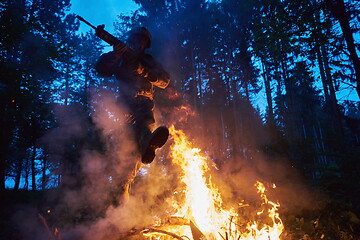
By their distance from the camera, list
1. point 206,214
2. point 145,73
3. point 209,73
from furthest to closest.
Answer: point 209,73, point 206,214, point 145,73

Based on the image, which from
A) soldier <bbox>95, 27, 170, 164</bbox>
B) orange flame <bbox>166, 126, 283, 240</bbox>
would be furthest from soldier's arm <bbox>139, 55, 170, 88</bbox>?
orange flame <bbox>166, 126, 283, 240</bbox>

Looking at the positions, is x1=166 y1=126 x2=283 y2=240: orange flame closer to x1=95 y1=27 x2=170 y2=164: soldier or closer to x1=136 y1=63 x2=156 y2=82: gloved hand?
x1=95 y1=27 x2=170 y2=164: soldier

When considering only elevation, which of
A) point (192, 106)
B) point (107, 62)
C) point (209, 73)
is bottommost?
point (107, 62)

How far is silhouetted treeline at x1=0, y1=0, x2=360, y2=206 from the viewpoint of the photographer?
28.3 ft

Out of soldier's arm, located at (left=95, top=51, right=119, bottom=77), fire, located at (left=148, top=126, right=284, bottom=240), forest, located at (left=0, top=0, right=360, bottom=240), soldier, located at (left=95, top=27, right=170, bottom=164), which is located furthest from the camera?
forest, located at (left=0, top=0, right=360, bottom=240)

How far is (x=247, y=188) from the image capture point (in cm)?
895

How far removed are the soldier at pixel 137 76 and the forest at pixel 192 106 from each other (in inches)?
42.6

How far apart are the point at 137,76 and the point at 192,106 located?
625 inches

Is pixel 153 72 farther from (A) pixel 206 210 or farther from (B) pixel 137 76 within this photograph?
(A) pixel 206 210

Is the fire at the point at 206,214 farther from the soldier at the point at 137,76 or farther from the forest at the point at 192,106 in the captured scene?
the soldier at the point at 137,76

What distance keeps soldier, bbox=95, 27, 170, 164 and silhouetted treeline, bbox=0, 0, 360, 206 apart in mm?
6650

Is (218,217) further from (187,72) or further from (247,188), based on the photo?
(187,72)

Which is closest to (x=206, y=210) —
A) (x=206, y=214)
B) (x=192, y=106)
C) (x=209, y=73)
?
(x=206, y=214)

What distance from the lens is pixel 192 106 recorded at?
19.2 m
